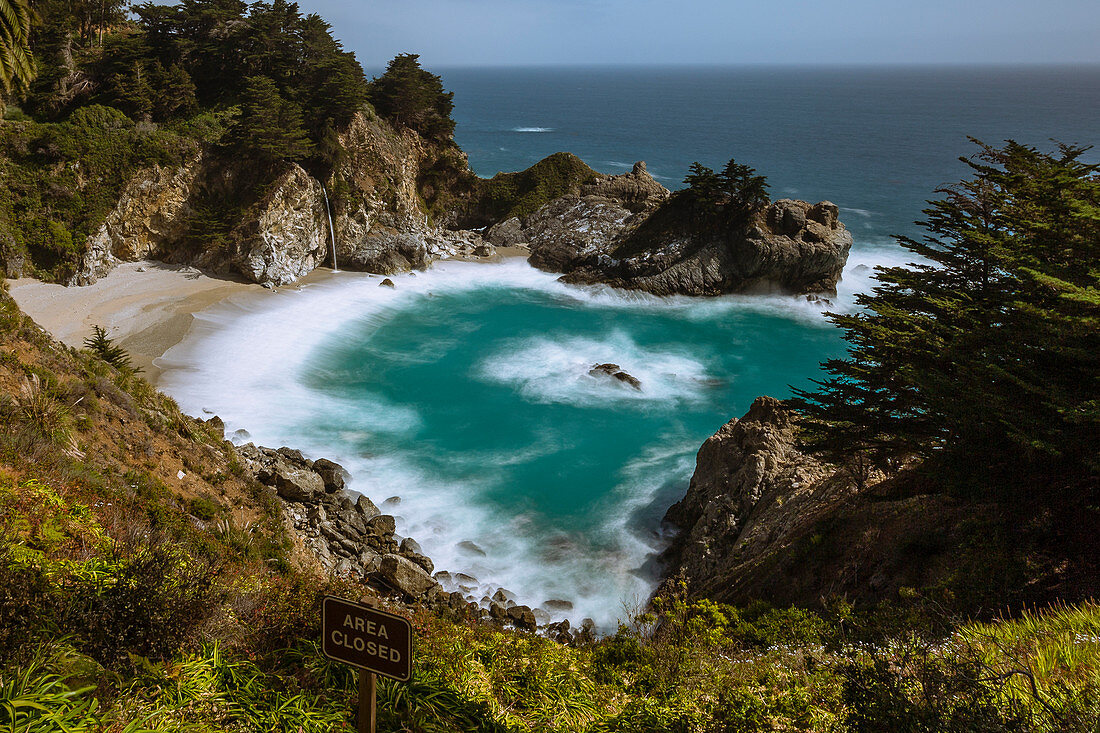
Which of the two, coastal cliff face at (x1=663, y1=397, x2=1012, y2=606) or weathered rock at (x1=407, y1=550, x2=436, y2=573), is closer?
coastal cliff face at (x1=663, y1=397, x2=1012, y2=606)

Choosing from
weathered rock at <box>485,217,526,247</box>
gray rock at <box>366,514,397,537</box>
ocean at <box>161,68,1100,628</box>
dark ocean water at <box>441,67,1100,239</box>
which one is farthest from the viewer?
dark ocean water at <box>441,67,1100,239</box>

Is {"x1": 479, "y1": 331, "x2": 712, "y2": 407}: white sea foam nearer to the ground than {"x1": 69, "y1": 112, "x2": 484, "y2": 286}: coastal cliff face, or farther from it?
nearer to the ground

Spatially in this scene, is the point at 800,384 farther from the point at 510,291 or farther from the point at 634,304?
the point at 510,291

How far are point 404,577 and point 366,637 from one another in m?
11.9

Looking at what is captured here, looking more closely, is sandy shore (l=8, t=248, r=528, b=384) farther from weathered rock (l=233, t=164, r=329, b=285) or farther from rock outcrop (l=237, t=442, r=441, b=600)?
rock outcrop (l=237, t=442, r=441, b=600)

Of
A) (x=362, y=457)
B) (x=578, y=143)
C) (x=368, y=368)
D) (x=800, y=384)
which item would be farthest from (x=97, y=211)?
(x=578, y=143)

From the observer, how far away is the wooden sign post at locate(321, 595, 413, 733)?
4066mm

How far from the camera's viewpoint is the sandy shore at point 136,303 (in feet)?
90.7

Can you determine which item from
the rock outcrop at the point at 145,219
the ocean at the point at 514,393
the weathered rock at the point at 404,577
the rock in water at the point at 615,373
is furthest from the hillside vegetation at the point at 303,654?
the rock outcrop at the point at 145,219

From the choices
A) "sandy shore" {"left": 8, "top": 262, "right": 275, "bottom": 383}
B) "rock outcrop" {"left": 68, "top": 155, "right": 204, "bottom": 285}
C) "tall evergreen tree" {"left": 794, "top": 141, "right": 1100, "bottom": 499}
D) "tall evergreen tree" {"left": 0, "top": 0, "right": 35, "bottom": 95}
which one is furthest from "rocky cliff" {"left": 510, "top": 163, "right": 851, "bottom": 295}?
"tall evergreen tree" {"left": 0, "top": 0, "right": 35, "bottom": 95}

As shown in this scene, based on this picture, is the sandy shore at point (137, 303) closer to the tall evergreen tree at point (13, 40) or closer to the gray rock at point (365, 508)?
the gray rock at point (365, 508)

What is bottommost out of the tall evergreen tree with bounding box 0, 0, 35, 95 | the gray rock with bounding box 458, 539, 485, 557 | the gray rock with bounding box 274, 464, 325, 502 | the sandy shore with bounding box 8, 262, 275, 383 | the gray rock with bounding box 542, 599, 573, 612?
the gray rock with bounding box 542, 599, 573, 612

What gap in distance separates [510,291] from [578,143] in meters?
70.1

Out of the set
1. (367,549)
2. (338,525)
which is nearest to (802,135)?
(338,525)
